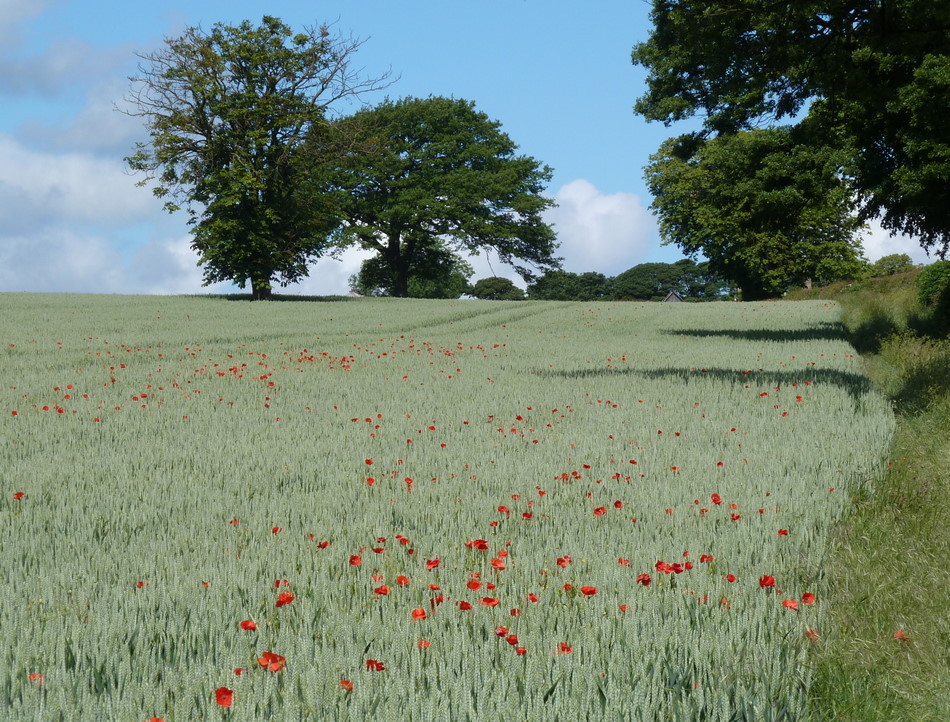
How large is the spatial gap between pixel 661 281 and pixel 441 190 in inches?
3063

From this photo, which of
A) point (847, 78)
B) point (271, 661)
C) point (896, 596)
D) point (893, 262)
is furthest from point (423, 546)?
point (893, 262)

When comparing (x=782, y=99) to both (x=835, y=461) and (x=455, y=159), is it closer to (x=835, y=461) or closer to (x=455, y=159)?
(x=835, y=461)

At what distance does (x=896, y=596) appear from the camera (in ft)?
16.4

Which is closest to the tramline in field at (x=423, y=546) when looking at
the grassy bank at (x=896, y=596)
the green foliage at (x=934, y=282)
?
the grassy bank at (x=896, y=596)

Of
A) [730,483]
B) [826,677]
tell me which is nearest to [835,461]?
[730,483]

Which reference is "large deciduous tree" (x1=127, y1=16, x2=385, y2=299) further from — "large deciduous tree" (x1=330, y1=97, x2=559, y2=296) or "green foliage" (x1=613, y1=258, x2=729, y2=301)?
"green foliage" (x1=613, y1=258, x2=729, y2=301)

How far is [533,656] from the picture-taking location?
3.74 metres

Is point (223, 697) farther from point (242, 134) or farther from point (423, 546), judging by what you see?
point (242, 134)

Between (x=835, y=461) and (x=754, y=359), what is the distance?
11.8m

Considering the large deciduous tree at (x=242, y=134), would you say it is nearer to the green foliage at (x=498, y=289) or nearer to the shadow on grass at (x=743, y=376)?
the shadow on grass at (x=743, y=376)

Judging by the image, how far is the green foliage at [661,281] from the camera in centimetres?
12562

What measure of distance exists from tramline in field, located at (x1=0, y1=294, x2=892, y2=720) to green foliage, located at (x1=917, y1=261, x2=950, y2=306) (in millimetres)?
13391

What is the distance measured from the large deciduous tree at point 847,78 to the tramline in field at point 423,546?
218 inches

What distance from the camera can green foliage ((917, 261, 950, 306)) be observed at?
2508cm
